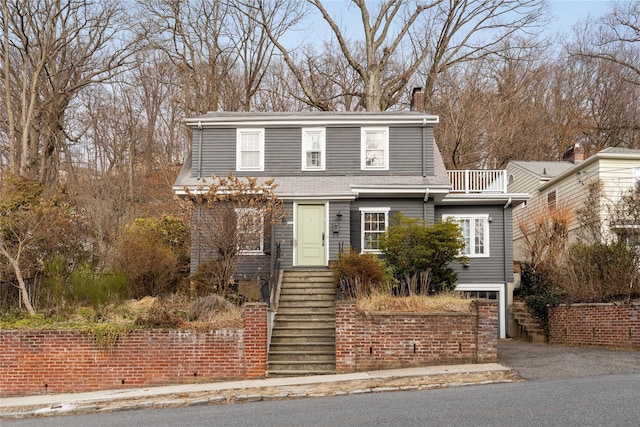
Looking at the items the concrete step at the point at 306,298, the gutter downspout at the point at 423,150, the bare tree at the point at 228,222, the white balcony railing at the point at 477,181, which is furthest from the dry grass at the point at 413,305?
the white balcony railing at the point at 477,181

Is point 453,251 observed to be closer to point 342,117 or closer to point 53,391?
point 342,117

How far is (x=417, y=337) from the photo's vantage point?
1412cm

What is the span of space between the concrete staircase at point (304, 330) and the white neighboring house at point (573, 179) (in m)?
9.09

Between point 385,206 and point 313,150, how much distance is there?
3.18 m

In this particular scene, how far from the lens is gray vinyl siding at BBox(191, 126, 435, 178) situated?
2161 centimetres

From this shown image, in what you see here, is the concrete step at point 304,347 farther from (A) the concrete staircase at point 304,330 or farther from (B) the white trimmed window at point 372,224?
(B) the white trimmed window at point 372,224

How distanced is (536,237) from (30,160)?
22.6m

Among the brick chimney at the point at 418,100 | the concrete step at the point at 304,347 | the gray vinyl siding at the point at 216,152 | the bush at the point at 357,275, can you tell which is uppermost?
the brick chimney at the point at 418,100

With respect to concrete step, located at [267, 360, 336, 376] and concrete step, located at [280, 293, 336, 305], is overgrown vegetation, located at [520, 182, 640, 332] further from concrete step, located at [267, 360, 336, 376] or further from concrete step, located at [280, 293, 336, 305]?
concrete step, located at [267, 360, 336, 376]

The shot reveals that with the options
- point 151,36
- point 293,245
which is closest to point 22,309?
point 293,245

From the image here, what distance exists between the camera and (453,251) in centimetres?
1858

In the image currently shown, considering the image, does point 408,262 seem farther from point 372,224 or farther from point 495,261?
point 495,261

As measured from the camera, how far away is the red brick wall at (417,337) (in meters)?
14.1

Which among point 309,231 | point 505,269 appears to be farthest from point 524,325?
point 309,231
